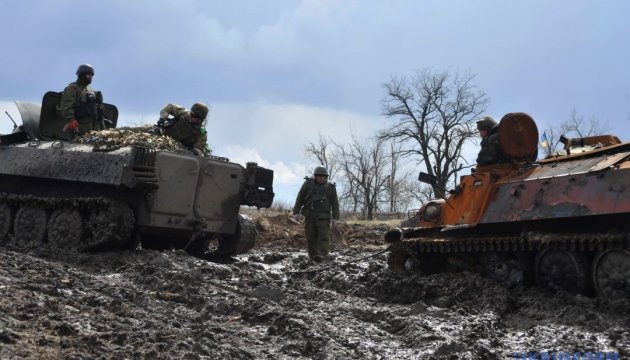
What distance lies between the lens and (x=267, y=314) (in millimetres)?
6484

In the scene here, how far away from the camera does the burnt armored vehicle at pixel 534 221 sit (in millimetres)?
7613

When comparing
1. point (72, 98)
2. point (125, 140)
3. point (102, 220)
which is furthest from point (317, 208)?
point (72, 98)

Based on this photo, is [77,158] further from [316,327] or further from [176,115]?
[316,327]

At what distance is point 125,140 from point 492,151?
17.5 ft

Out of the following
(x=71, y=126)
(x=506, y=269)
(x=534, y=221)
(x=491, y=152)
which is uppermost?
(x=71, y=126)

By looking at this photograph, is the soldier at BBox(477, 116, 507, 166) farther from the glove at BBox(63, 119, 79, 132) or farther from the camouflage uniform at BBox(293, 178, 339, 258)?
the glove at BBox(63, 119, 79, 132)

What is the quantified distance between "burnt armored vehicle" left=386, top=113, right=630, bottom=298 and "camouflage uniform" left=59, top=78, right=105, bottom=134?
5317 mm

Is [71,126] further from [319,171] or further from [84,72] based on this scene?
[319,171]

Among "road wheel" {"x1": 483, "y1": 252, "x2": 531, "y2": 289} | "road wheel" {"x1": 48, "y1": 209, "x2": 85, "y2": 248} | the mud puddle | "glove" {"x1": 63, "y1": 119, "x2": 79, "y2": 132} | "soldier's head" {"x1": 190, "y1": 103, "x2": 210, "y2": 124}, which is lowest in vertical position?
the mud puddle

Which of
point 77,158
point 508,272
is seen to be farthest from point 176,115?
point 508,272

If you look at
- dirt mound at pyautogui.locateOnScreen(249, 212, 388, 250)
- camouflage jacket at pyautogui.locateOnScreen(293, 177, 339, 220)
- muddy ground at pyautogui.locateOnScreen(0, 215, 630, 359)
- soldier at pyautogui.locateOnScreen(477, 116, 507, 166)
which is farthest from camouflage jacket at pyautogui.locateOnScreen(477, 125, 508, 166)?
dirt mound at pyautogui.locateOnScreen(249, 212, 388, 250)

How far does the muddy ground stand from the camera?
5.18m

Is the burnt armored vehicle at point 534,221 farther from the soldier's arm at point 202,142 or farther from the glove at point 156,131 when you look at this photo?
the glove at point 156,131

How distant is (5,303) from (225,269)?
4.16 m
